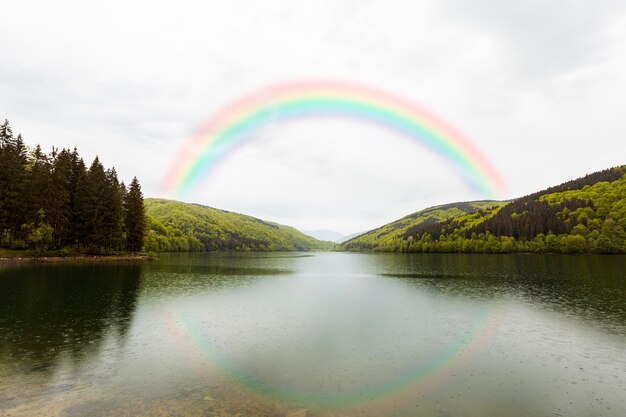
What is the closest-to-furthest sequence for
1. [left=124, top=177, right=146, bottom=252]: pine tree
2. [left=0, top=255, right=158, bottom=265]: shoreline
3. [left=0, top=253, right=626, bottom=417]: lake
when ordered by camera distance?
[left=0, top=253, right=626, bottom=417]: lake, [left=0, top=255, right=158, bottom=265]: shoreline, [left=124, top=177, right=146, bottom=252]: pine tree

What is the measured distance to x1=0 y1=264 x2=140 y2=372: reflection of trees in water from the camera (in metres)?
26.6

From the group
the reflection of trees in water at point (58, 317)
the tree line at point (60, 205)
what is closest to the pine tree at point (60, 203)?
the tree line at point (60, 205)

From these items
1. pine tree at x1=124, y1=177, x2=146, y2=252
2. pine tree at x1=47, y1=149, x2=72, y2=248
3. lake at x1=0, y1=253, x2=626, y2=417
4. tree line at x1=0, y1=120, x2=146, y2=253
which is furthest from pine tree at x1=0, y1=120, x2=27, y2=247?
lake at x1=0, y1=253, x2=626, y2=417

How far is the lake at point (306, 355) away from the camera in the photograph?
761 inches

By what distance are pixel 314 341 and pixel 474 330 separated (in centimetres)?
1866

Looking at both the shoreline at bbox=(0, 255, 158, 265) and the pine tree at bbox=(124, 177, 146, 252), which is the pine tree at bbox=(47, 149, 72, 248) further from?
the pine tree at bbox=(124, 177, 146, 252)

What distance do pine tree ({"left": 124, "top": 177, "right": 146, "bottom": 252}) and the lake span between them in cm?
8137

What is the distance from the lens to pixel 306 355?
28.6 meters

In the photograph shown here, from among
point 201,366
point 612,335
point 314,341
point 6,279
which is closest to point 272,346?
point 314,341

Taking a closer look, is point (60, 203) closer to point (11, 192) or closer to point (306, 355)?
point (11, 192)

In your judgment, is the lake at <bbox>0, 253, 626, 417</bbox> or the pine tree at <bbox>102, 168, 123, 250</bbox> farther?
the pine tree at <bbox>102, 168, 123, 250</bbox>

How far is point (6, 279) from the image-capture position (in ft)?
209

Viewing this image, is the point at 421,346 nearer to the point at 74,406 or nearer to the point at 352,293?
the point at 74,406

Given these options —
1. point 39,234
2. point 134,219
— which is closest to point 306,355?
point 39,234
